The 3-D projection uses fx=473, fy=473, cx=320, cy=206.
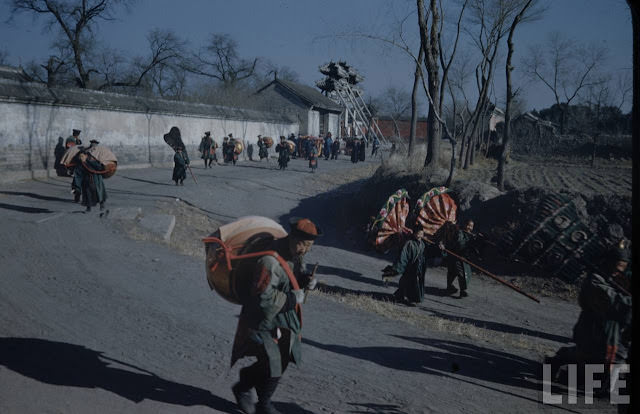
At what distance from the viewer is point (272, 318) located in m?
3.18

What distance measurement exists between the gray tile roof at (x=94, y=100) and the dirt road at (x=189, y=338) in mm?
6227

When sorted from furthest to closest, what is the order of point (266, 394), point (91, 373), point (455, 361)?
point (455, 361), point (91, 373), point (266, 394)

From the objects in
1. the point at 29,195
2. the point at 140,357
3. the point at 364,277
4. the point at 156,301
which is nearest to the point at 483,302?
the point at 364,277

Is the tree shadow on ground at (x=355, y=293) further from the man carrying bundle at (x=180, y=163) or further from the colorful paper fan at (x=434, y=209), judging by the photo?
the man carrying bundle at (x=180, y=163)

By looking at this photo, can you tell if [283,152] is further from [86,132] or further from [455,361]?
[455,361]

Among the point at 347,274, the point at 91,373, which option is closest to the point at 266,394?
the point at 91,373

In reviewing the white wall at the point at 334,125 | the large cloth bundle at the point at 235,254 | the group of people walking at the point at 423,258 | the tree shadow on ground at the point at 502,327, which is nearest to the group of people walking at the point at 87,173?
the group of people walking at the point at 423,258

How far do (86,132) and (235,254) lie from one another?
15.7 meters

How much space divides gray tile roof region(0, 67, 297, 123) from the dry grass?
11.9 m

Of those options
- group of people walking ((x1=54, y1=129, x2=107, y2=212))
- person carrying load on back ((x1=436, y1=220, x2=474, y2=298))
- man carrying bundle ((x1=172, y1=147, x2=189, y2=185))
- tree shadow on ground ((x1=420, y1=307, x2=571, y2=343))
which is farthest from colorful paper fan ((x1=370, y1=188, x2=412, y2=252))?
man carrying bundle ((x1=172, y1=147, x2=189, y2=185))

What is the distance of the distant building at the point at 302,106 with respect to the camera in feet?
125

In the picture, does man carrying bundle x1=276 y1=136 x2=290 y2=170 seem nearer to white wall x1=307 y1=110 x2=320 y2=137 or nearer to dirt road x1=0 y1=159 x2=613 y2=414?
dirt road x1=0 y1=159 x2=613 y2=414

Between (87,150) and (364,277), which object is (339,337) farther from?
(87,150)

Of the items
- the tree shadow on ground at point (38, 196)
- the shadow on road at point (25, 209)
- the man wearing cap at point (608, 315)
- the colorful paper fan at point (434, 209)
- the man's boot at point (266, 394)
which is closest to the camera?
the man's boot at point (266, 394)
